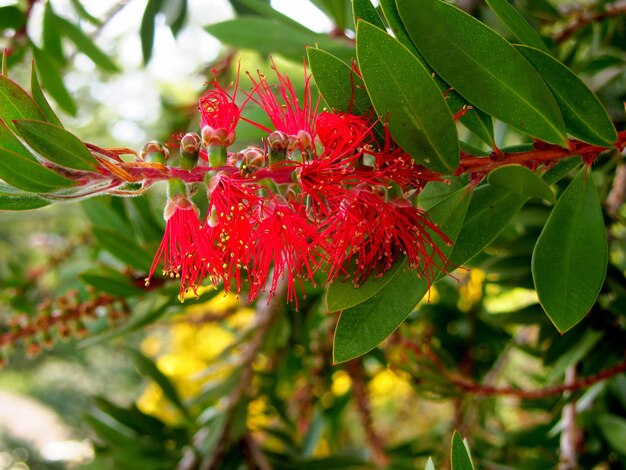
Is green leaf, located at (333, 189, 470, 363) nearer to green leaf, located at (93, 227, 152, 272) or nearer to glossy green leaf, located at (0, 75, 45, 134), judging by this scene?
glossy green leaf, located at (0, 75, 45, 134)

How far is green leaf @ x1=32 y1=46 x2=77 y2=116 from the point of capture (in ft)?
6.16

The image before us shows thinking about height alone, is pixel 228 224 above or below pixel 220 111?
below

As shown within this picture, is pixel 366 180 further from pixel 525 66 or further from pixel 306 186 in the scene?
pixel 525 66

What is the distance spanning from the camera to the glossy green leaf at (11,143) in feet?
2.56

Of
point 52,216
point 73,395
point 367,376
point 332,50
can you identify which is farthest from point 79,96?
point 332,50

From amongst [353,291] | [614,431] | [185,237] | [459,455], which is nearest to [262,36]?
[185,237]

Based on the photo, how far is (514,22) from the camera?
0.91m

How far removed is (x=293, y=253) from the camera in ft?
3.34

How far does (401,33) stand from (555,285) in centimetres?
41

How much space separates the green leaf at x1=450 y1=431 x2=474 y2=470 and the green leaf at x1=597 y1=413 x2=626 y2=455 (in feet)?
2.52

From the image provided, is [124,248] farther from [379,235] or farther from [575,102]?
[575,102]

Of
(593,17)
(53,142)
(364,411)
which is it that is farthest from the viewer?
(364,411)

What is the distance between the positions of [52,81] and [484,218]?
4.72 feet

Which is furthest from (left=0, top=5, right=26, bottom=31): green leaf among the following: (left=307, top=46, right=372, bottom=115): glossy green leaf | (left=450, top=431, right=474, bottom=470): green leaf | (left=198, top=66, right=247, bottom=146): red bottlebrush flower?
(left=450, top=431, right=474, bottom=470): green leaf
